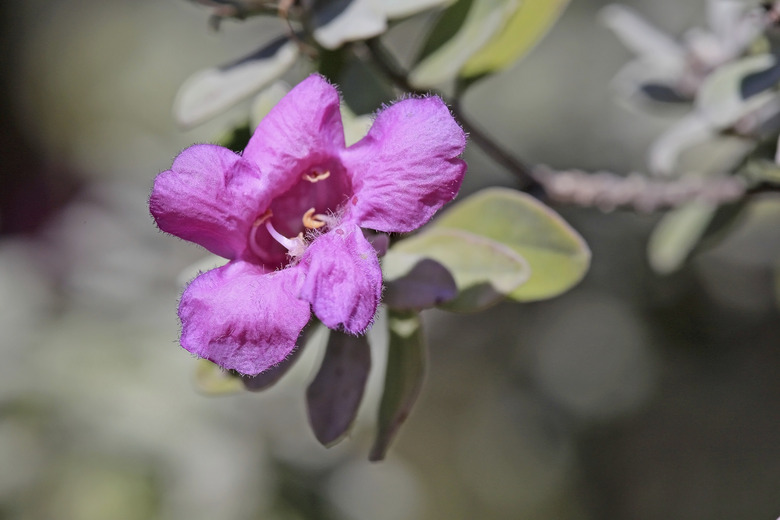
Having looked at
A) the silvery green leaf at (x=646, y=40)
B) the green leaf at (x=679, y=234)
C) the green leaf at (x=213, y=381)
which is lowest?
the green leaf at (x=679, y=234)

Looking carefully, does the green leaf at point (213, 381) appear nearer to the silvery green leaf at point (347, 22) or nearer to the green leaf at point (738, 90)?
the silvery green leaf at point (347, 22)

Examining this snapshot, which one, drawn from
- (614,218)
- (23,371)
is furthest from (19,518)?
(614,218)

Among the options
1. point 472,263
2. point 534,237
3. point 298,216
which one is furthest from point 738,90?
point 298,216

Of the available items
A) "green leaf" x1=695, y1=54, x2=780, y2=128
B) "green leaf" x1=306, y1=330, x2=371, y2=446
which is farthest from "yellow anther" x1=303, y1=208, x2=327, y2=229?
"green leaf" x1=695, y1=54, x2=780, y2=128

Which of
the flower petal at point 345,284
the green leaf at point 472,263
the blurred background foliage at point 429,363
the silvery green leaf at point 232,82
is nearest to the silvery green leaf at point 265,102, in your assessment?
the silvery green leaf at point 232,82

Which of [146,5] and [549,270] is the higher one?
[549,270]

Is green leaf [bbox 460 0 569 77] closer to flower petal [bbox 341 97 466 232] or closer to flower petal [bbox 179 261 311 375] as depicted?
flower petal [bbox 341 97 466 232]

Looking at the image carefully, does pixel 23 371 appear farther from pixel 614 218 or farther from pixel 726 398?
pixel 726 398
